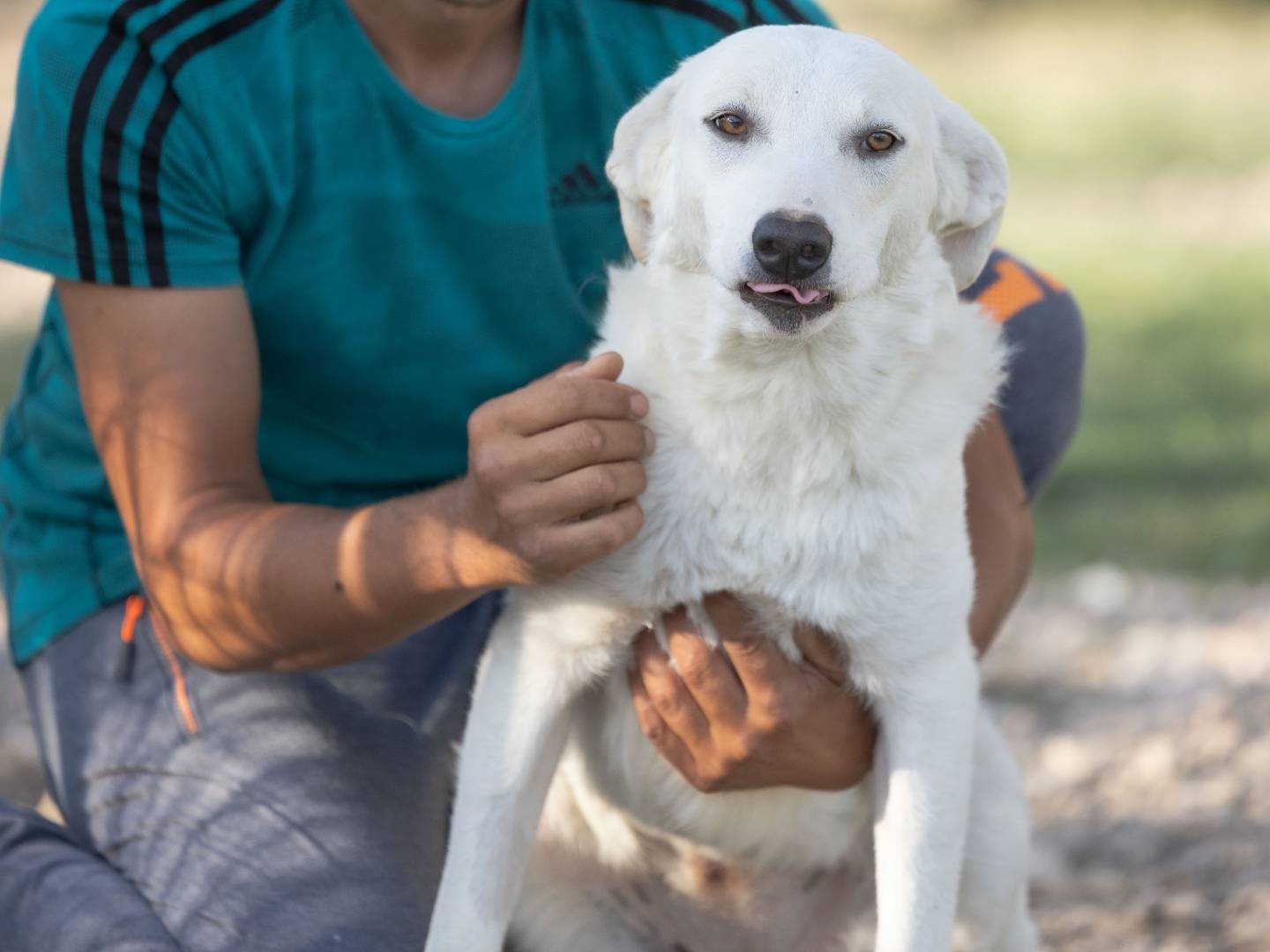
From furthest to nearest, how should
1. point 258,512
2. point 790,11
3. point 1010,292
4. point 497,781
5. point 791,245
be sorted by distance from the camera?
1. point 1010,292
2. point 790,11
3. point 258,512
4. point 497,781
5. point 791,245

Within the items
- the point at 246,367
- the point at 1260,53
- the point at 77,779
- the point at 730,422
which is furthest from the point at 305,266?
the point at 1260,53

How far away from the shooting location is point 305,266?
267 centimetres

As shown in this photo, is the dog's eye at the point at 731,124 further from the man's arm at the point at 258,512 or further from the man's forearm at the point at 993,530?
the man's forearm at the point at 993,530

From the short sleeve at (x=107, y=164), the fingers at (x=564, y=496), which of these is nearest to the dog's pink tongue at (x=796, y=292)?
the fingers at (x=564, y=496)

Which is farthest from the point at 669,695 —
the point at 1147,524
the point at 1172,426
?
the point at 1172,426

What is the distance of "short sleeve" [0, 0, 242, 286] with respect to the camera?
2480 mm

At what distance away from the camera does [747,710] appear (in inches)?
98.7

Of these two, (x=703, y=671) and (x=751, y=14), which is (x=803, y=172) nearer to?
(x=703, y=671)

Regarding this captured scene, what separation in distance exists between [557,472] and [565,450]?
0.04 m

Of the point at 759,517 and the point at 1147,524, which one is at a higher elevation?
the point at 759,517

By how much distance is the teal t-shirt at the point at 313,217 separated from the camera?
2.50 metres

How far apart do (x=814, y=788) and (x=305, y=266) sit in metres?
1.12

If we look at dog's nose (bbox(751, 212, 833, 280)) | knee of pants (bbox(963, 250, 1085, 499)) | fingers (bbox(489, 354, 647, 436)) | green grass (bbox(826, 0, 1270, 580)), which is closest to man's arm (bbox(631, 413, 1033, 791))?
fingers (bbox(489, 354, 647, 436))

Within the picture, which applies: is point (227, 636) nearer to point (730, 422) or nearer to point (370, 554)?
point (370, 554)
